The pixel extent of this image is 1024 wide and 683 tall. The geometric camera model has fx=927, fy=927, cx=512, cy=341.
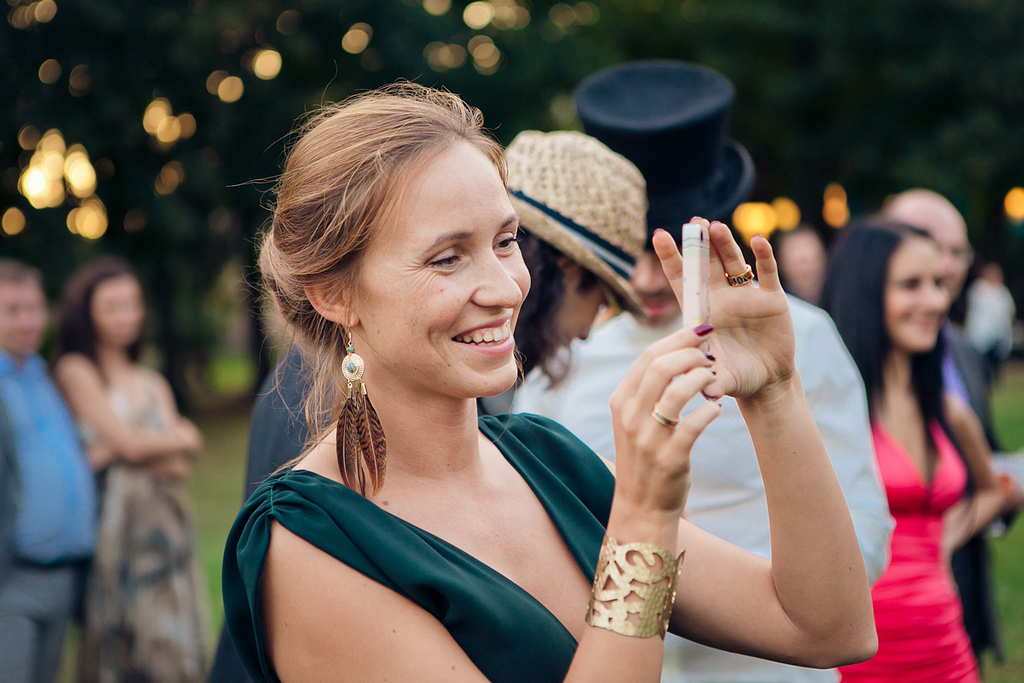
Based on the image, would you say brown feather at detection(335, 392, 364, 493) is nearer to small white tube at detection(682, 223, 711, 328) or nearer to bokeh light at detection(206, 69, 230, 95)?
small white tube at detection(682, 223, 711, 328)

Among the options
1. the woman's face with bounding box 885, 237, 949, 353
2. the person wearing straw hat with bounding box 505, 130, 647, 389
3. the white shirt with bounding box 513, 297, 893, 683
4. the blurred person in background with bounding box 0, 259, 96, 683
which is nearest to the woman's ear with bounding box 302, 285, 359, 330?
the person wearing straw hat with bounding box 505, 130, 647, 389

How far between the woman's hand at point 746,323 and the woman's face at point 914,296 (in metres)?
2.43

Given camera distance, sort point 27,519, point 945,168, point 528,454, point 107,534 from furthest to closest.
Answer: point 945,168 < point 107,534 < point 27,519 < point 528,454

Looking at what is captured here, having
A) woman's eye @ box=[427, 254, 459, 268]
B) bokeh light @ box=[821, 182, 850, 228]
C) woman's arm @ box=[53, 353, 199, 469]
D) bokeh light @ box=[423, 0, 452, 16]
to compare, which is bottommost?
bokeh light @ box=[821, 182, 850, 228]

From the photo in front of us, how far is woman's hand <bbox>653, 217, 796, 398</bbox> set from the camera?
1693 millimetres

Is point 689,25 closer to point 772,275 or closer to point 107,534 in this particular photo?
point 107,534

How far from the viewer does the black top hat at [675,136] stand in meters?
2.90

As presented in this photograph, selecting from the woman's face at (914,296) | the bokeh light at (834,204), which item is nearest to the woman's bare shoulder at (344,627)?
the woman's face at (914,296)

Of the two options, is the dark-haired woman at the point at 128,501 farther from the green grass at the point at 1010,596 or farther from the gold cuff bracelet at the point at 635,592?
the green grass at the point at 1010,596

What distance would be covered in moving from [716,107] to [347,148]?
1541 millimetres

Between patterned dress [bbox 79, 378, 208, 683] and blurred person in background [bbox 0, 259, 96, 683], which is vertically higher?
blurred person in background [bbox 0, 259, 96, 683]

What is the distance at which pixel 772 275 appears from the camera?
168cm

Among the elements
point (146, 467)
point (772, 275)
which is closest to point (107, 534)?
point (146, 467)

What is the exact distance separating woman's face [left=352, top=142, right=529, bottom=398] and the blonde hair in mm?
36
